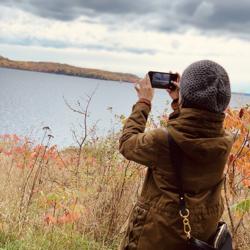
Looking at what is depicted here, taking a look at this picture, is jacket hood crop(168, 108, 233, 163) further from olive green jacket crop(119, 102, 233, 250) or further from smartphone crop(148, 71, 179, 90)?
smartphone crop(148, 71, 179, 90)

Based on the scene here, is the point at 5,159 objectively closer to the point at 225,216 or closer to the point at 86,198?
the point at 86,198

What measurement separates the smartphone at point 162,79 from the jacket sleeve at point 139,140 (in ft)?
0.52

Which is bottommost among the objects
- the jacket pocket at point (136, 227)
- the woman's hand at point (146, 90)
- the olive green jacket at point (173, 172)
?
the jacket pocket at point (136, 227)

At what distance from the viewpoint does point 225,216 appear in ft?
24.3

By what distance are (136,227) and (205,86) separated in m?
0.93

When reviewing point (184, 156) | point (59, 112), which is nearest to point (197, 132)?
point (184, 156)

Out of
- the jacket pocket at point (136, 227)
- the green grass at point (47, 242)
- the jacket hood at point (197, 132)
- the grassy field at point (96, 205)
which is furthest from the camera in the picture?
the grassy field at point (96, 205)

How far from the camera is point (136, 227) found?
3.46 meters

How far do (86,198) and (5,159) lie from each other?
4977mm

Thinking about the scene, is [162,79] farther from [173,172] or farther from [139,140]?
[173,172]

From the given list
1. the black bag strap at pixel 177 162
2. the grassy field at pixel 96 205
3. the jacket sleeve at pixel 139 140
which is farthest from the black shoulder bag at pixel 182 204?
the grassy field at pixel 96 205

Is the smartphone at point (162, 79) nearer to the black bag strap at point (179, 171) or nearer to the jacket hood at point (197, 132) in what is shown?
the jacket hood at point (197, 132)

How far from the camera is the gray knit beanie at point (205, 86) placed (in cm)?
336

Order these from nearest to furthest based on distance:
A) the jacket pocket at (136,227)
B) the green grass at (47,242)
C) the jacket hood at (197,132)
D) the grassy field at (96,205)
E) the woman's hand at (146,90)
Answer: the jacket hood at (197,132) < the jacket pocket at (136,227) < the woman's hand at (146,90) < the green grass at (47,242) < the grassy field at (96,205)
